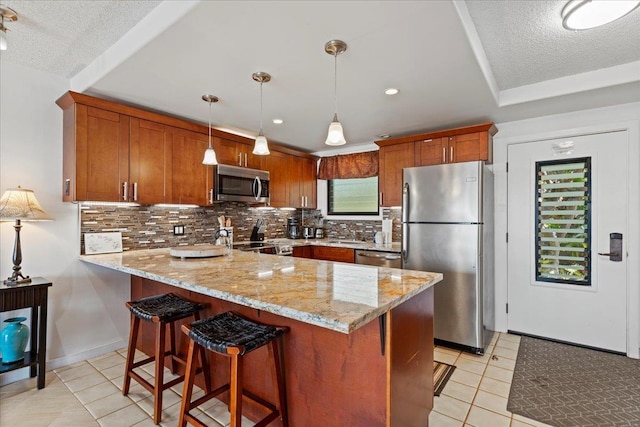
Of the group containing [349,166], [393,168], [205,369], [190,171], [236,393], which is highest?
[349,166]

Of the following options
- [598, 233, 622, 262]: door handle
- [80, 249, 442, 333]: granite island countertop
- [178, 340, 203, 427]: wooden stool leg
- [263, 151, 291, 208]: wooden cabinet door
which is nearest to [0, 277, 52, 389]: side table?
[80, 249, 442, 333]: granite island countertop

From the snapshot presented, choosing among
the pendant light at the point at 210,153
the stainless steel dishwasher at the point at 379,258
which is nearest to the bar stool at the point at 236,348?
the pendant light at the point at 210,153

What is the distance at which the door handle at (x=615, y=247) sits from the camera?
9.53 ft

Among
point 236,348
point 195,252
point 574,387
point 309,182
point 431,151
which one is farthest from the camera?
point 309,182

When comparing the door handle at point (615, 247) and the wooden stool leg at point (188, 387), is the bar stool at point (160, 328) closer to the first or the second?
the wooden stool leg at point (188, 387)

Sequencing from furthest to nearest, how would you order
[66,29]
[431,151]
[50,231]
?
[431,151], [50,231], [66,29]

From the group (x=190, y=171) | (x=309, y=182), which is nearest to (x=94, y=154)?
(x=190, y=171)

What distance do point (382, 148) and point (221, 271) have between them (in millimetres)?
2813

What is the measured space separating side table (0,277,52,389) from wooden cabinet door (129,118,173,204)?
0.96m

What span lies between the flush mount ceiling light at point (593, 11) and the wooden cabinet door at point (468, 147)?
62.3 inches

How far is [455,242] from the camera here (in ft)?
9.82

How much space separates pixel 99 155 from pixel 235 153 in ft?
4.73

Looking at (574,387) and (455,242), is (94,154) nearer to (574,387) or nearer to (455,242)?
(455,242)

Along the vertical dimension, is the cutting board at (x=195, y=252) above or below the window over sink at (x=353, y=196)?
below
